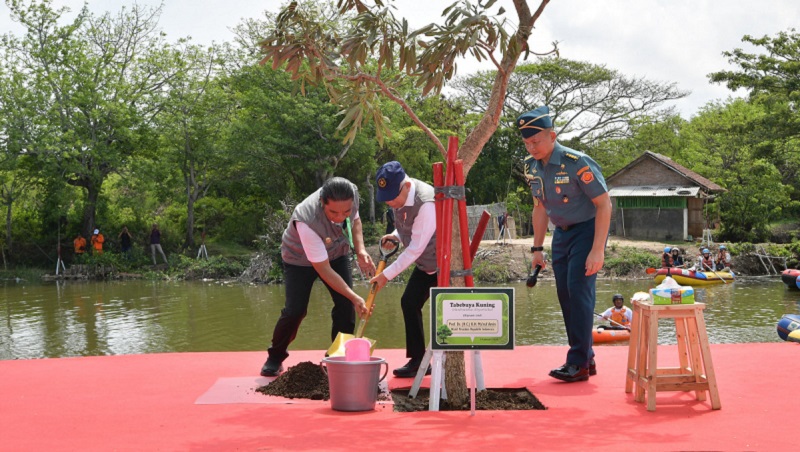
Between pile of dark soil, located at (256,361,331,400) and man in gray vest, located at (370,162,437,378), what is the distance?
23.8 inches

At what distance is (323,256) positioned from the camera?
17.5 ft

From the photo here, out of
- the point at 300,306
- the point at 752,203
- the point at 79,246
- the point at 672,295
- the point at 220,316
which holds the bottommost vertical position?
the point at 220,316

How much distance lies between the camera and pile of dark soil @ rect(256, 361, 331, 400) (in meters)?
5.17

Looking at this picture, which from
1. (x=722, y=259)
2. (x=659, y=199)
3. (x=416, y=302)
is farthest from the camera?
(x=659, y=199)

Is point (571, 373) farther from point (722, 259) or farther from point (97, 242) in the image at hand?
point (97, 242)

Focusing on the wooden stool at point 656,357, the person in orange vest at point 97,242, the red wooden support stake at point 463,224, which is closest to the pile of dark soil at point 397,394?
the wooden stool at point 656,357

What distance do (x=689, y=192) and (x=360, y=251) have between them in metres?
29.0

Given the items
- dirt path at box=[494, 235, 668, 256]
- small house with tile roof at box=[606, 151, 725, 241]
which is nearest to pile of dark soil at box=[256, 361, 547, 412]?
dirt path at box=[494, 235, 668, 256]

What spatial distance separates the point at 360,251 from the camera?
5492 mm

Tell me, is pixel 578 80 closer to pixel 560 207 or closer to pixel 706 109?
pixel 706 109

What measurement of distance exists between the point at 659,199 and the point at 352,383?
3086 cm

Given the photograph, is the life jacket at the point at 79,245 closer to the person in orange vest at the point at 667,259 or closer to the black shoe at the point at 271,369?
the person in orange vest at the point at 667,259

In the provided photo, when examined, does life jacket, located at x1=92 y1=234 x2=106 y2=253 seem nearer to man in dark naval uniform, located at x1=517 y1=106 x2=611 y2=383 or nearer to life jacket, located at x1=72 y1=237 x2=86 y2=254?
life jacket, located at x1=72 y1=237 x2=86 y2=254

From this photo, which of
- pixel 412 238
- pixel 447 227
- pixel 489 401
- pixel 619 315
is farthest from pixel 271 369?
pixel 619 315
